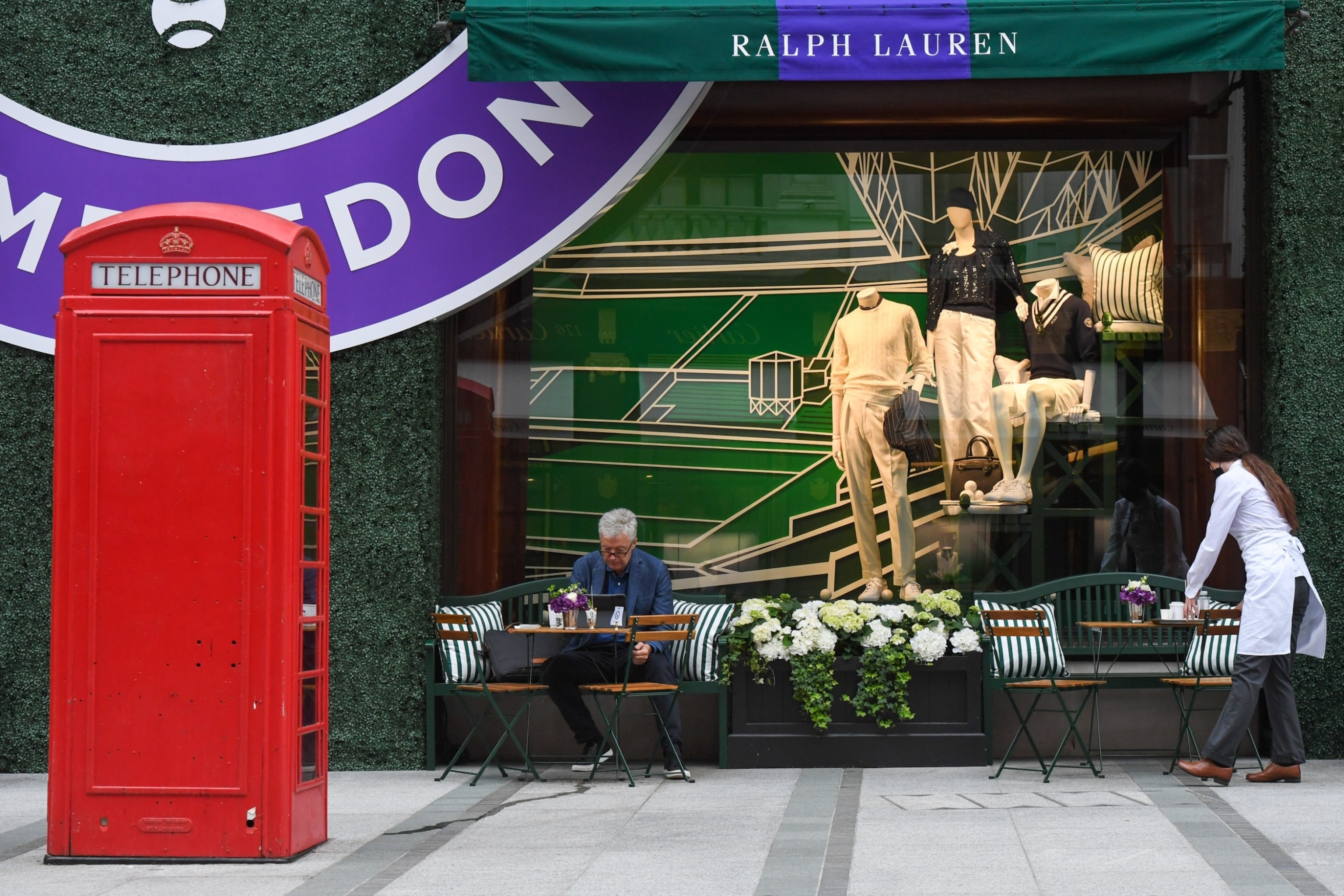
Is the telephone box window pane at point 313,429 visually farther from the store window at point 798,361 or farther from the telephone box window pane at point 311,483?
the store window at point 798,361

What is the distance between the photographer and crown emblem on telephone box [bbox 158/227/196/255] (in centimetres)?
650

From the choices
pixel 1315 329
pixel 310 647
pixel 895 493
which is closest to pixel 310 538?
pixel 310 647

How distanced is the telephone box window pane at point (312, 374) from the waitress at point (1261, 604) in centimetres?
469

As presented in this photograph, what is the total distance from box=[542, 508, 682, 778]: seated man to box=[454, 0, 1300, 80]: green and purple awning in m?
2.74

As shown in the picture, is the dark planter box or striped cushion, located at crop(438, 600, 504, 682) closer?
the dark planter box

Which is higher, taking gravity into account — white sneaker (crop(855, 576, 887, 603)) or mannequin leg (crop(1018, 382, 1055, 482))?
mannequin leg (crop(1018, 382, 1055, 482))

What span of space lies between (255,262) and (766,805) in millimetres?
3724

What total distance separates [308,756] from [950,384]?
5.49 m

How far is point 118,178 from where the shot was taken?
952 centimetres

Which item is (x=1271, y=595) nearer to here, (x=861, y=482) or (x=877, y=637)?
(x=877, y=637)

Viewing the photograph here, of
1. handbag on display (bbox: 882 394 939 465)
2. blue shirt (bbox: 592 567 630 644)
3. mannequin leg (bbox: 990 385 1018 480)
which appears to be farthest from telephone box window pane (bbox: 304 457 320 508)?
mannequin leg (bbox: 990 385 1018 480)

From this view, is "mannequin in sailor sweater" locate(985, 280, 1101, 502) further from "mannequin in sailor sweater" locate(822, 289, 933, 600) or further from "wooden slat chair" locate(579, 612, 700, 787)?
"wooden slat chair" locate(579, 612, 700, 787)

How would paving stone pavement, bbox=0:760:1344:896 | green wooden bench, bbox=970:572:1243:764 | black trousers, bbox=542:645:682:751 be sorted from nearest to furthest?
paving stone pavement, bbox=0:760:1344:896
black trousers, bbox=542:645:682:751
green wooden bench, bbox=970:572:1243:764

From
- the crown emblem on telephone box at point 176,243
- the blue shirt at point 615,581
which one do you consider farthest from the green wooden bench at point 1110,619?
the crown emblem on telephone box at point 176,243
